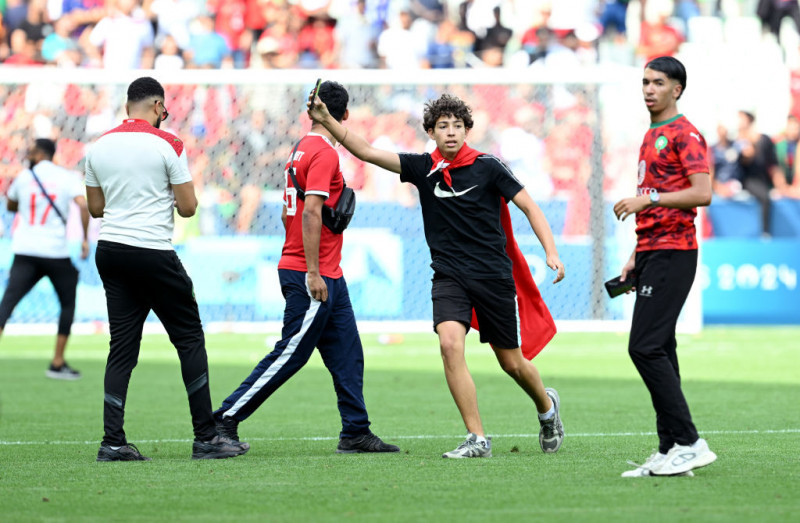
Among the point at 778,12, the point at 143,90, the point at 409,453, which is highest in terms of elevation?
the point at 778,12

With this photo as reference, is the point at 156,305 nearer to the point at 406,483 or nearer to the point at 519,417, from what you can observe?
the point at 406,483

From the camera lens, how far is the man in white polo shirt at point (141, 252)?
7121mm

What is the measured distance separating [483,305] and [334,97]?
57.3 inches

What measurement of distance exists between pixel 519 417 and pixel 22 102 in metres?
12.6

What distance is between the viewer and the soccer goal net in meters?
18.7

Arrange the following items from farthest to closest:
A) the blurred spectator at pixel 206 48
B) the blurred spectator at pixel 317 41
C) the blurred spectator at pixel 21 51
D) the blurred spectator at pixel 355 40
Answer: the blurred spectator at pixel 355 40, the blurred spectator at pixel 317 41, the blurred spectator at pixel 206 48, the blurred spectator at pixel 21 51

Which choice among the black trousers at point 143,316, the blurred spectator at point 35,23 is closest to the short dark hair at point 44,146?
the black trousers at point 143,316

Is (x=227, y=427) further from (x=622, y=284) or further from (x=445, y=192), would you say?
(x=622, y=284)

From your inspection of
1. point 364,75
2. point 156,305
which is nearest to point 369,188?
point 364,75

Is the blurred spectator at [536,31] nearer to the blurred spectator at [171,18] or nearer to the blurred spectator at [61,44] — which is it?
the blurred spectator at [171,18]

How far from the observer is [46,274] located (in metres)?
12.7

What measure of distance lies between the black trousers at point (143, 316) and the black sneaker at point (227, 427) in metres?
0.09

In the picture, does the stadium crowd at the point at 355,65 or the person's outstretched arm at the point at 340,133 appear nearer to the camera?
the person's outstretched arm at the point at 340,133

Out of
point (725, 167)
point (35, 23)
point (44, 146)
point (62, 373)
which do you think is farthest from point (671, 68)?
point (35, 23)
